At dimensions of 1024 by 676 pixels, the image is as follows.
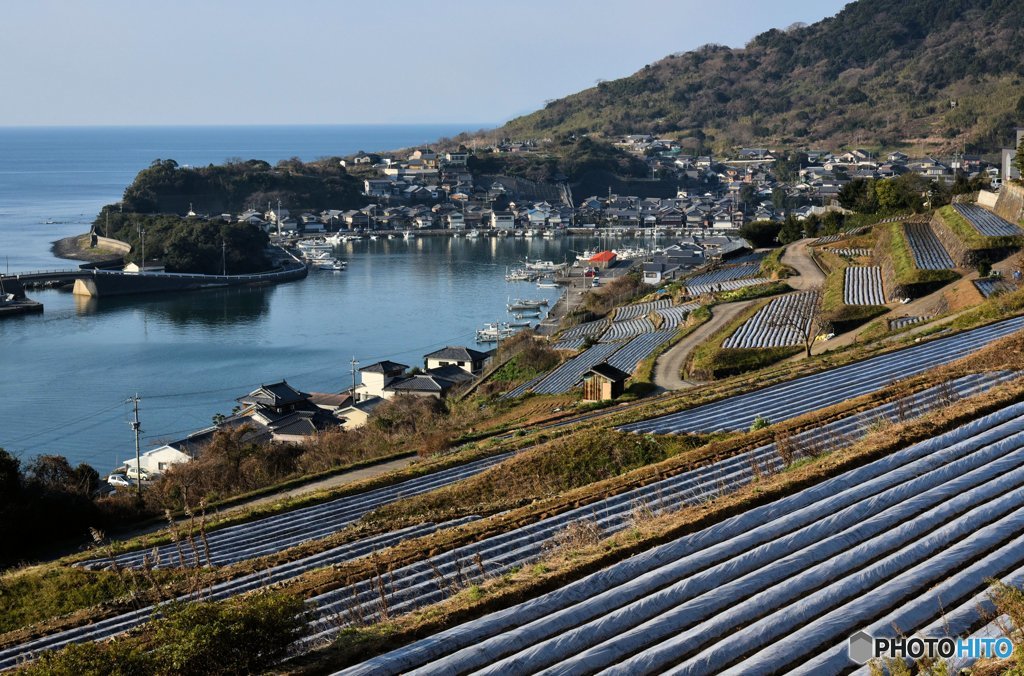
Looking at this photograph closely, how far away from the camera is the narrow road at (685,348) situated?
28.0 feet

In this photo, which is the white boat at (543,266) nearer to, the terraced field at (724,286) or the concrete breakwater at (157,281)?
the concrete breakwater at (157,281)

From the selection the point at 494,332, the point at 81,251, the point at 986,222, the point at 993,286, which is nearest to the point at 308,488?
the point at 993,286

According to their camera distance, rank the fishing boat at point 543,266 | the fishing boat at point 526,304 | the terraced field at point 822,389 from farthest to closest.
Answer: the fishing boat at point 543,266
the fishing boat at point 526,304
the terraced field at point 822,389

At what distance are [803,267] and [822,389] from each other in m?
8.03

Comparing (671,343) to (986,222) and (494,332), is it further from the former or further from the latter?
(494,332)

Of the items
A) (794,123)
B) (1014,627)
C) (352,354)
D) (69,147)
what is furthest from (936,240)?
(69,147)

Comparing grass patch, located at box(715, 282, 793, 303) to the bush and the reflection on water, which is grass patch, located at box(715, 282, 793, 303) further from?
the reflection on water

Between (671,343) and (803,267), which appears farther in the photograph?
(803,267)

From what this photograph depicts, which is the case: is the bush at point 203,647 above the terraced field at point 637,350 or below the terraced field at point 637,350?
above

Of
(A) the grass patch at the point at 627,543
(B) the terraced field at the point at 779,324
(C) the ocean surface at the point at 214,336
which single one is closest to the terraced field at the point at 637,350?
(B) the terraced field at the point at 779,324

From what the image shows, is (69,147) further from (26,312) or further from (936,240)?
(936,240)

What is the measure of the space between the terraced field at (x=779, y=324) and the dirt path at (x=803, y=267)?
29.4 inches

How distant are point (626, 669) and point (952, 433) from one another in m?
2.14

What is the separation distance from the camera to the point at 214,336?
20172 mm
